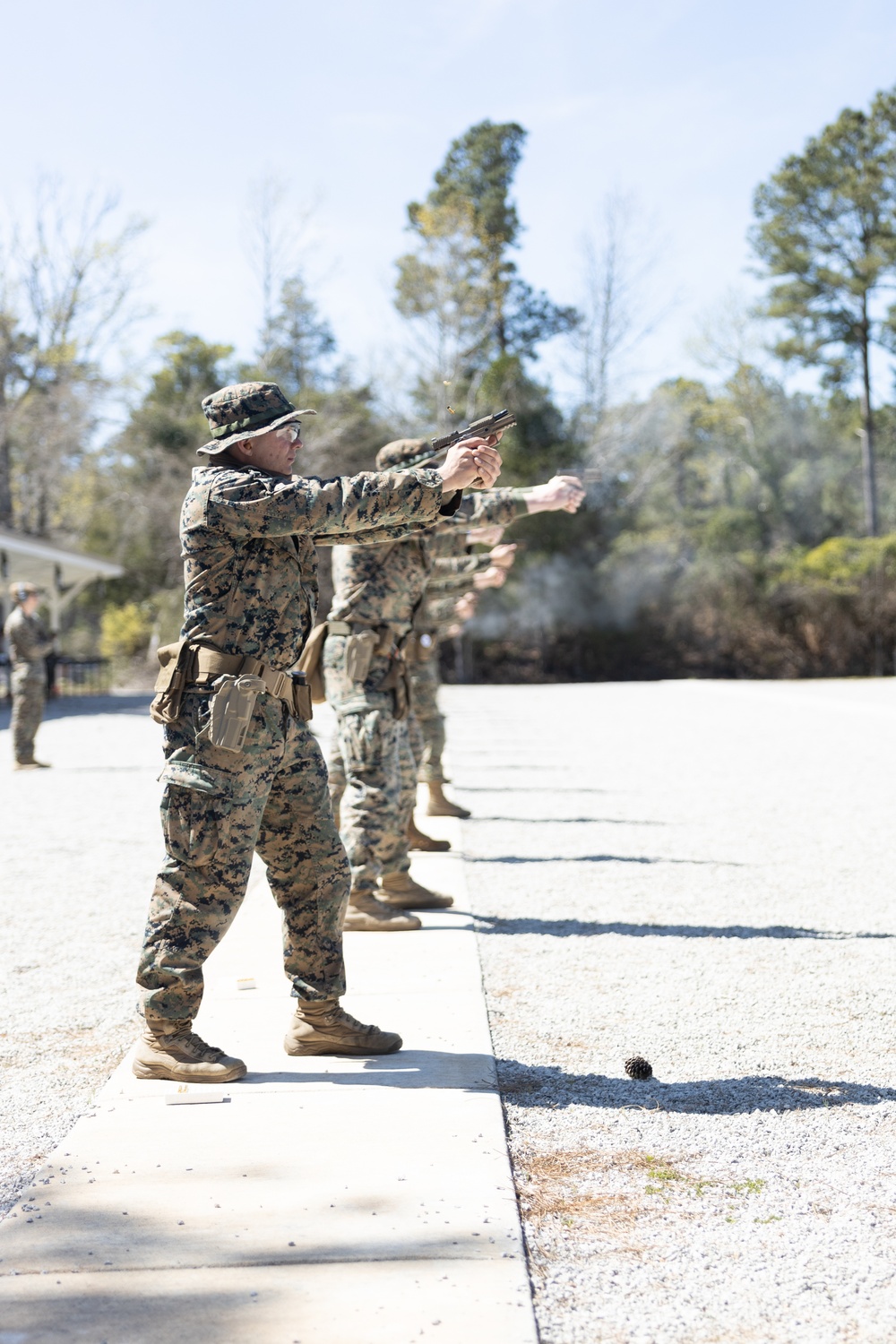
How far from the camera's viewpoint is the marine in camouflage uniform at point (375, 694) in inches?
210

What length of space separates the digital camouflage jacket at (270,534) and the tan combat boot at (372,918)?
2109mm

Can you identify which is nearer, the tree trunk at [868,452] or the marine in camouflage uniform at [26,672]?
the marine in camouflage uniform at [26,672]

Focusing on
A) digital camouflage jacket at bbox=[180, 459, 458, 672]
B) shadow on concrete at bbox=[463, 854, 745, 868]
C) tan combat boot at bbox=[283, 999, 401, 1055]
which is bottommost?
shadow on concrete at bbox=[463, 854, 745, 868]

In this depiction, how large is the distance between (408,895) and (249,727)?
2647mm

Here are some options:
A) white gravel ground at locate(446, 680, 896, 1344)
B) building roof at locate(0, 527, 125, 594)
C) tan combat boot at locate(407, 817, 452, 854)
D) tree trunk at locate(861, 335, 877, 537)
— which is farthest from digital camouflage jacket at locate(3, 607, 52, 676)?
tree trunk at locate(861, 335, 877, 537)

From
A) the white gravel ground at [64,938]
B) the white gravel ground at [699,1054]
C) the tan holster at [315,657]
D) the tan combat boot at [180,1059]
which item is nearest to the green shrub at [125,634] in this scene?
the white gravel ground at [64,938]

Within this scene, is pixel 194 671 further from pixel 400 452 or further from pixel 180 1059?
pixel 400 452

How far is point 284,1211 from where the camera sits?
276cm

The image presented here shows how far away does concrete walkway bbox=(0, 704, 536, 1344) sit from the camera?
232 centimetres

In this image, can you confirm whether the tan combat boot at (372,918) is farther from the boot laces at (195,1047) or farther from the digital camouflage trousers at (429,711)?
the digital camouflage trousers at (429,711)

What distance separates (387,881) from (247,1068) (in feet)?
6.94

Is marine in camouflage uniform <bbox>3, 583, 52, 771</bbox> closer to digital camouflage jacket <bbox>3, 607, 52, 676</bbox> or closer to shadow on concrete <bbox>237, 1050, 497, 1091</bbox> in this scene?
digital camouflage jacket <bbox>3, 607, 52, 676</bbox>

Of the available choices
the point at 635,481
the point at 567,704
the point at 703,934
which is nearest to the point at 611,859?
the point at 703,934

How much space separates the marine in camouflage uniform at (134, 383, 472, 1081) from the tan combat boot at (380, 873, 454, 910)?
6.91 ft
